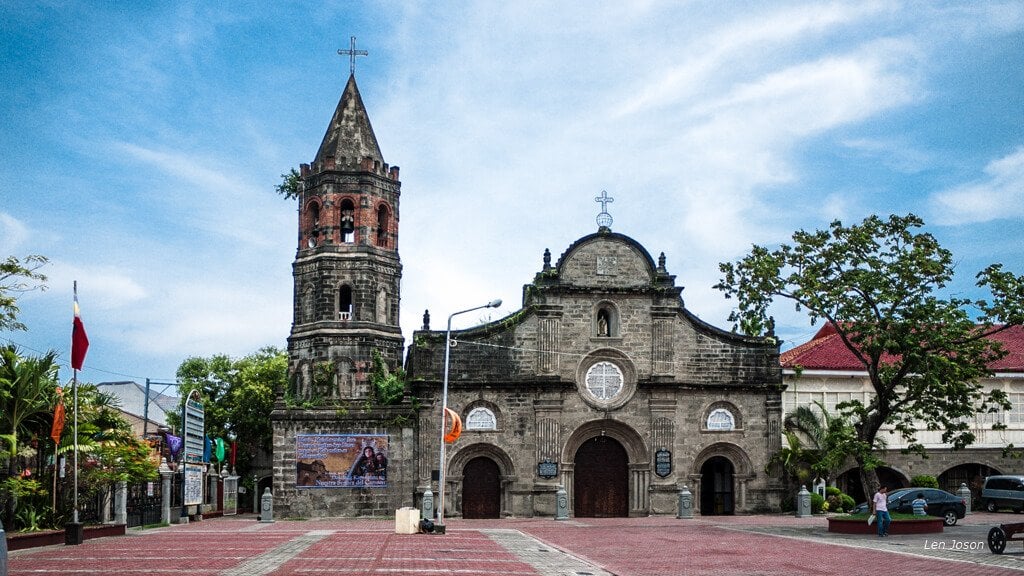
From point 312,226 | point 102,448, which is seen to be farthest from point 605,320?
point 102,448

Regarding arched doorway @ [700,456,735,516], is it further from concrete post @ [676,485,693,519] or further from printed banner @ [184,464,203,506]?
printed banner @ [184,464,203,506]

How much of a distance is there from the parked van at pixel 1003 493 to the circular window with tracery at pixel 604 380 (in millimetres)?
15178

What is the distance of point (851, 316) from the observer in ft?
102

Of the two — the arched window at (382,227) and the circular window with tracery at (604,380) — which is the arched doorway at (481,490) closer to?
the circular window with tracery at (604,380)

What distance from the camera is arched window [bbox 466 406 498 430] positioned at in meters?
40.8

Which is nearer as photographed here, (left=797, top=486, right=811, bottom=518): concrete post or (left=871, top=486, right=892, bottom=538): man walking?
(left=871, top=486, right=892, bottom=538): man walking

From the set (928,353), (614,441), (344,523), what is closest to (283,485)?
(344,523)

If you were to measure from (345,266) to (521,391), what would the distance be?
8375 mm

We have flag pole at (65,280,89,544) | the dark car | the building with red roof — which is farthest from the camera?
the building with red roof

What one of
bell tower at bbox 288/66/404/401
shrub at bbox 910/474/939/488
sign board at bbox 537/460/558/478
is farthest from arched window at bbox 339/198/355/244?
shrub at bbox 910/474/939/488

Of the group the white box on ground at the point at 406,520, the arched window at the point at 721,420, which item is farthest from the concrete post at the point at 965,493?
the white box on ground at the point at 406,520

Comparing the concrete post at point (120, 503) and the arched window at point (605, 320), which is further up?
the arched window at point (605, 320)

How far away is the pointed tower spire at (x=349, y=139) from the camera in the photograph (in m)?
42.7

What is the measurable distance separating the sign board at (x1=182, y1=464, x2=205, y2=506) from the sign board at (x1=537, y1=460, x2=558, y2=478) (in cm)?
1256
